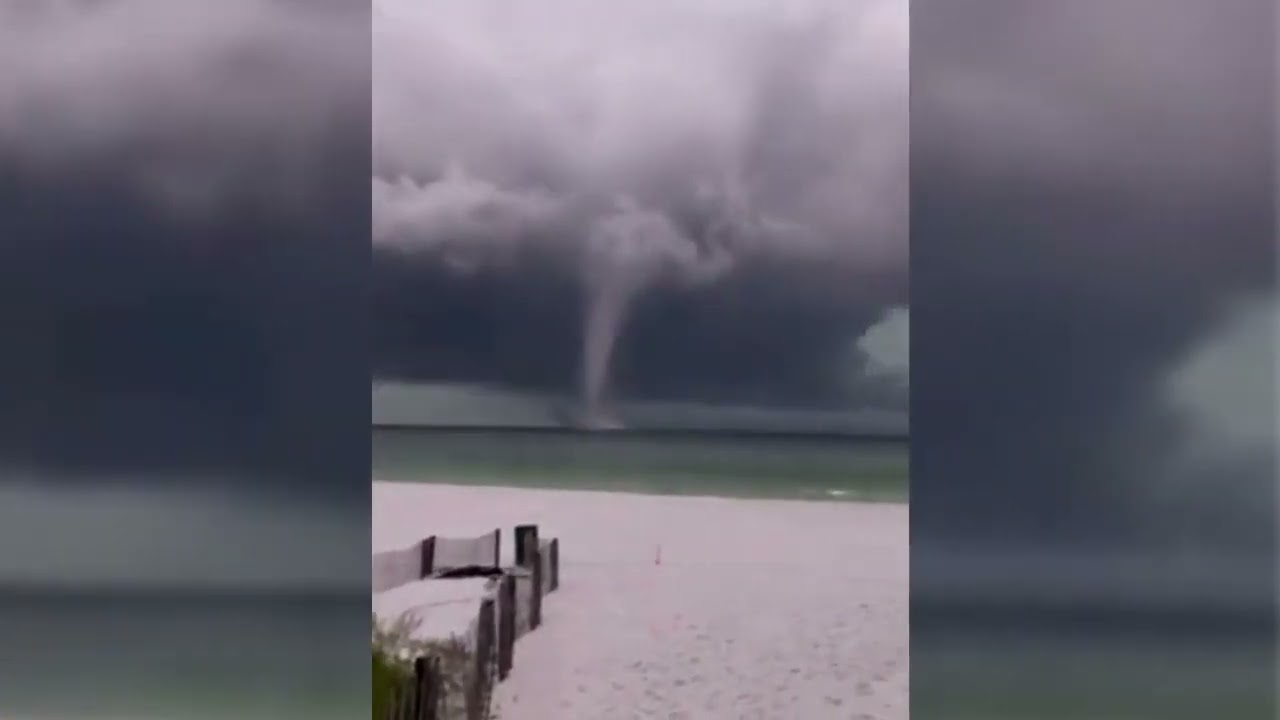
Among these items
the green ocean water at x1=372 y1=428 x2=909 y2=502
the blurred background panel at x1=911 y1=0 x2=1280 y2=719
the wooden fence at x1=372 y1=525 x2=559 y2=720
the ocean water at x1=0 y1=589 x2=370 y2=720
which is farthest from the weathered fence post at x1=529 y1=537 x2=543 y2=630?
the blurred background panel at x1=911 y1=0 x2=1280 y2=719

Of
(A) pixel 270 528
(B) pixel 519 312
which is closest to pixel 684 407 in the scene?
(B) pixel 519 312

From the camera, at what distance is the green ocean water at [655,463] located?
6.75ft

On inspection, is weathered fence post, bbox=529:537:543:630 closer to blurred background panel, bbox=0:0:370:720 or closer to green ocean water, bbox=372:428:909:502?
green ocean water, bbox=372:428:909:502

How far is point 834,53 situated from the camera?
205cm

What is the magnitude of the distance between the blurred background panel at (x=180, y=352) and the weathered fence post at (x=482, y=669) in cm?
28

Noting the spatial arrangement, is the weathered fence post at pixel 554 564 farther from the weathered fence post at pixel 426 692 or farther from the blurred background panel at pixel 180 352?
the blurred background panel at pixel 180 352

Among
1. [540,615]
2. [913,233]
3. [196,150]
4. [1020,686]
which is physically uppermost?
[196,150]

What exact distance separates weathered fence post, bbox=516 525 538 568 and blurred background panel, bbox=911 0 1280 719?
30.5 inches

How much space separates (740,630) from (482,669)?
0.52 metres

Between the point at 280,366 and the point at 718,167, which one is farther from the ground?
the point at 718,167

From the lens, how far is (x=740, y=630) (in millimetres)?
2049

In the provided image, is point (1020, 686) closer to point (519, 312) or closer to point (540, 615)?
point (540, 615)

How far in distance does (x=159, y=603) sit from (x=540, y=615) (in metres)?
0.82

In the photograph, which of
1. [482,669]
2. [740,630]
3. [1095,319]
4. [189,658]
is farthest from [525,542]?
[1095,319]
